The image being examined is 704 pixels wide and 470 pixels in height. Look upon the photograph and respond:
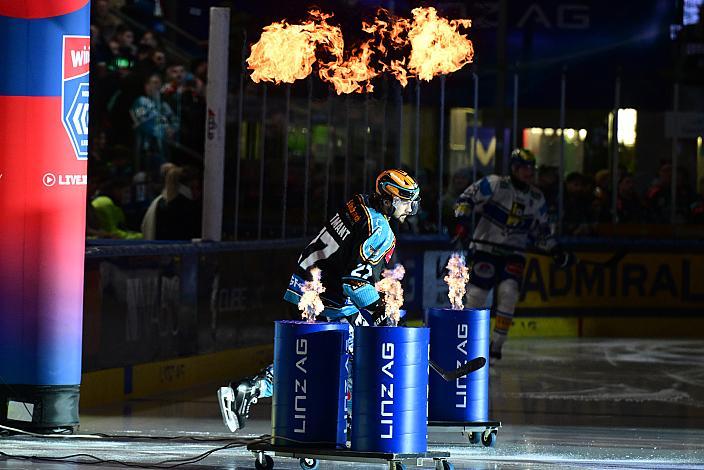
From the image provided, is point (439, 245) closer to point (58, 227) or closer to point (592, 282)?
point (592, 282)

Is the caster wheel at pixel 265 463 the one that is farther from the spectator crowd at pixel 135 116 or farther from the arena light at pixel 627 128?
the arena light at pixel 627 128

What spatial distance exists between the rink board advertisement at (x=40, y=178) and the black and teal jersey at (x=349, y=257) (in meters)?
1.44

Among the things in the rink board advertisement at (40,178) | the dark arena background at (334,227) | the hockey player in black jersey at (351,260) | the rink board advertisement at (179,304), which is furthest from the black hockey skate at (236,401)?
the rink board advertisement at (179,304)

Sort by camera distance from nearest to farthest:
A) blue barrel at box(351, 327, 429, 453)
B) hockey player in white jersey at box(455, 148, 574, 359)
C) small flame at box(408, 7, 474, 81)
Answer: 1. blue barrel at box(351, 327, 429, 453)
2. small flame at box(408, 7, 474, 81)
3. hockey player in white jersey at box(455, 148, 574, 359)

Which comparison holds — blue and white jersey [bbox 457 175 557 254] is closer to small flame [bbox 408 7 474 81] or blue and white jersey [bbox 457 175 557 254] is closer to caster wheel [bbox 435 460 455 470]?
small flame [bbox 408 7 474 81]

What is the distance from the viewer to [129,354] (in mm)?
12188

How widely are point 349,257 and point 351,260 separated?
0.06m

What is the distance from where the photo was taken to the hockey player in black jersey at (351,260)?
29.2 ft

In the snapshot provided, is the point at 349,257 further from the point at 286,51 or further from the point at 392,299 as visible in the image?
the point at 286,51

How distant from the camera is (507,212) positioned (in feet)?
49.3

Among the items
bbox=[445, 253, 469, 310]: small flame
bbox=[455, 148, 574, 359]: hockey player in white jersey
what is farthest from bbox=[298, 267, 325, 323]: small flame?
bbox=[455, 148, 574, 359]: hockey player in white jersey

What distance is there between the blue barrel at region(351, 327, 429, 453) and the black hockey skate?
3.57 ft

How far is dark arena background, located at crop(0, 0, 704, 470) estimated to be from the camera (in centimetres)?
936

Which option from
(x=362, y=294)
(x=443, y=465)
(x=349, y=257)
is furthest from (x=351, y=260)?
(x=443, y=465)
